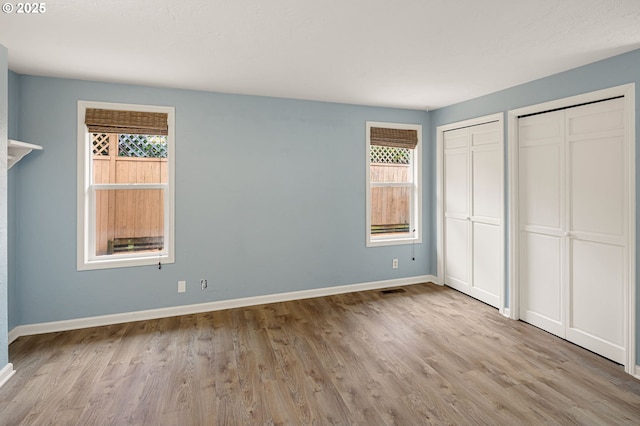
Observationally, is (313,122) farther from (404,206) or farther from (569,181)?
(569,181)

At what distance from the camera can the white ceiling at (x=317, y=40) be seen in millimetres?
2025

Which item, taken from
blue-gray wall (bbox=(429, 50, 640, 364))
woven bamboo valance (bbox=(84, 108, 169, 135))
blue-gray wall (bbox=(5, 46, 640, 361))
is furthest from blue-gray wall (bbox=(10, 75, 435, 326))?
blue-gray wall (bbox=(429, 50, 640, 364))

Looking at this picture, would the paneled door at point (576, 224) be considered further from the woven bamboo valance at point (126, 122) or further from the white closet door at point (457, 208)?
the woven bamboo valance at point (126, 122)

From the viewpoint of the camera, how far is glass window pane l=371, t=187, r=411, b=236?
4703mm

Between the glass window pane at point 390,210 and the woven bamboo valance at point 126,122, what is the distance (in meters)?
2.76

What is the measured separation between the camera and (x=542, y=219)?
3.36m

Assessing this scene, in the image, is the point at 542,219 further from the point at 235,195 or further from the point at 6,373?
the point at 6,373

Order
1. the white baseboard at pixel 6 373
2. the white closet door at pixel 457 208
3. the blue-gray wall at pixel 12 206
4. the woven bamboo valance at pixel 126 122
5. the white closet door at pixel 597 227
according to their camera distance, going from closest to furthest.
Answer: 1. the white baseboard at pixel 6 373
2. the white closet door at pixel 597 227
3. the blue-gray wall at pixel 12 206
4. the woven bamboo valance at pixel 126 122
5. the white closet door at pixel 457 208

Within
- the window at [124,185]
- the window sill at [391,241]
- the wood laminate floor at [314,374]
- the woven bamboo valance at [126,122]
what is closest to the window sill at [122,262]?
the window at [124,185]

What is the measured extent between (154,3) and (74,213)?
239 centimetres

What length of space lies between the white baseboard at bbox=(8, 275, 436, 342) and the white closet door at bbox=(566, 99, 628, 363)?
2.03 m

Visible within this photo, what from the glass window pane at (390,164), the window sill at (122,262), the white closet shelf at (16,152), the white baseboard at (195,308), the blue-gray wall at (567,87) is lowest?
the white baseboard at (195,308)

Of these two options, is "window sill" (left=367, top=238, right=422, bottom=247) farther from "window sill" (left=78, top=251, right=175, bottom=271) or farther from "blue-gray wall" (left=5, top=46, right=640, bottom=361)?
"window sill" (left=78, top=251, right=175, bottom=271)

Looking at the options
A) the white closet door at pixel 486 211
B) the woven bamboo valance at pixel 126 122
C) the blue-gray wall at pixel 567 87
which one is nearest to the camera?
the blue-gray wall at pixel 567 87
